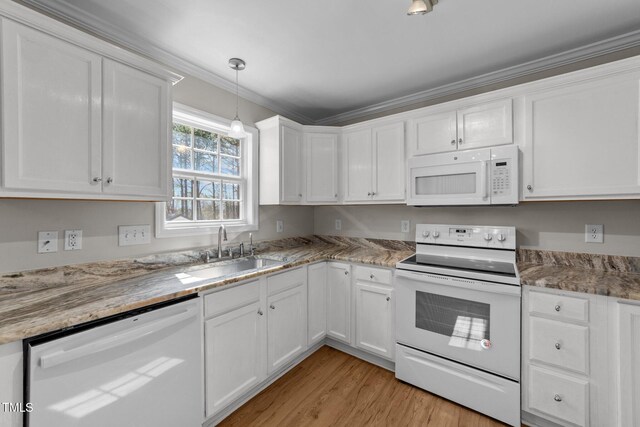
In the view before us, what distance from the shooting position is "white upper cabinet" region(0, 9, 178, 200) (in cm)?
120

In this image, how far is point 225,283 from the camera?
1.66m

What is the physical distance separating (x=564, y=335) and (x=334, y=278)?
160 centimetres

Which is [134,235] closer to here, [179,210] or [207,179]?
[179,210]

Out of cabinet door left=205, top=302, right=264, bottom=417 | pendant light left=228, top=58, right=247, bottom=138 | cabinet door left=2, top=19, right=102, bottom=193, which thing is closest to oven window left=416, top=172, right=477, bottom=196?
pendant light left=228, top=58, right=247, bottom=138

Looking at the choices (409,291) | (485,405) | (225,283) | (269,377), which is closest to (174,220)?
(225,283)

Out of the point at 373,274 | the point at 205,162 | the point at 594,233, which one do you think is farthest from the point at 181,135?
the point at 594,233

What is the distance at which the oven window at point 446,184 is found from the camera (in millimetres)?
2130

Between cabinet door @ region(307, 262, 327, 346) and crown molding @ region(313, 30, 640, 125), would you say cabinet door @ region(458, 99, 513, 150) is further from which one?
cabinet door @ region(307, 262, 327, 346)

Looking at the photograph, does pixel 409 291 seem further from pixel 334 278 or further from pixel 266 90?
pixel 266 90

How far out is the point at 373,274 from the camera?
2.32 meters

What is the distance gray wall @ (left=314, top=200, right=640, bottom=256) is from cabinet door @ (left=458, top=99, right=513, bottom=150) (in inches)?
23.9

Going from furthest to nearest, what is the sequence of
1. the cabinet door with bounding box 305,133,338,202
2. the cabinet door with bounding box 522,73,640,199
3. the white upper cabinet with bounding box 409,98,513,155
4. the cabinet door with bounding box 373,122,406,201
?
the cabinet door with bounding box 305,133,338,202
the cabinet door with bounding box 373,122,406,201
the white upper cabinet with bounding box 409,98,513,155
the cabinet door with bounding box 522,73,640,199

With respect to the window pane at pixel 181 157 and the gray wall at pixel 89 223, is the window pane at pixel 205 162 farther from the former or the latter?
the gray wall at pixel 89 223

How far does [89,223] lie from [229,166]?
3.99ft
